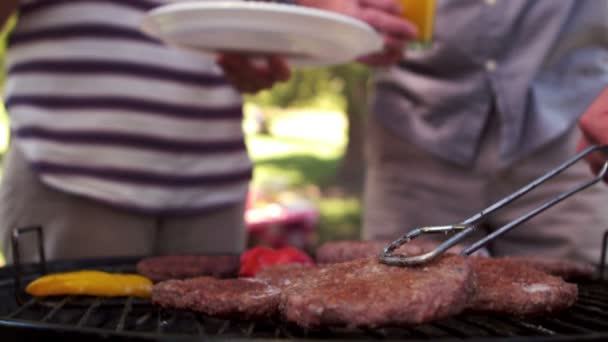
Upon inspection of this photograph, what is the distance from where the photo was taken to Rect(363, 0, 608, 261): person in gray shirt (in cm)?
246

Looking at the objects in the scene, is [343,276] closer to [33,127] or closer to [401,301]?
[401,301]

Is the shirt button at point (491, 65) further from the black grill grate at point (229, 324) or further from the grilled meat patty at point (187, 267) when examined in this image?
the grilled meat patty at point (187, 267)

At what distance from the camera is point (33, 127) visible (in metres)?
2.19

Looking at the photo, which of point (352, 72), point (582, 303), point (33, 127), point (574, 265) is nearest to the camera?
point (582, 303)

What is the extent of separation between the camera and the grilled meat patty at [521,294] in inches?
46.5

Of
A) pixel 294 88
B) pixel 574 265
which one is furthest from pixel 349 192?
pixel 574 265

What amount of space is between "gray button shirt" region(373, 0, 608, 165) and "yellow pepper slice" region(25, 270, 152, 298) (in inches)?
64.1

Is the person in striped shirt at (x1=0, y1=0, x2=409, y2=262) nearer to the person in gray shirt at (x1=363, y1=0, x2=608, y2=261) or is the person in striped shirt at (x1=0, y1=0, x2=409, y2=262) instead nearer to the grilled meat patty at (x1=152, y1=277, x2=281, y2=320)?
the person in gray shirt at (x1=363, y1=0, x2=608, y2=261)

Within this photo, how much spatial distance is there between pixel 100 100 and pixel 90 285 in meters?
0.99

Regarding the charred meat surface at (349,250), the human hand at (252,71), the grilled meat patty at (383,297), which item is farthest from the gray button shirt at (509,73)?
the grilled meat patty at (383,297)

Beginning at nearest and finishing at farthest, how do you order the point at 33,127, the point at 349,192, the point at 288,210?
the point at 33,127 → the point at 288,210 → the point at 349,192

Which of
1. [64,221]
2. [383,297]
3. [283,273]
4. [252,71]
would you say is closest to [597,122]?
[383,297]

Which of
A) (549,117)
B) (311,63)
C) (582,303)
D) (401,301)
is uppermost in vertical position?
(311,63)

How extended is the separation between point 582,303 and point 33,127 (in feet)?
6.20
